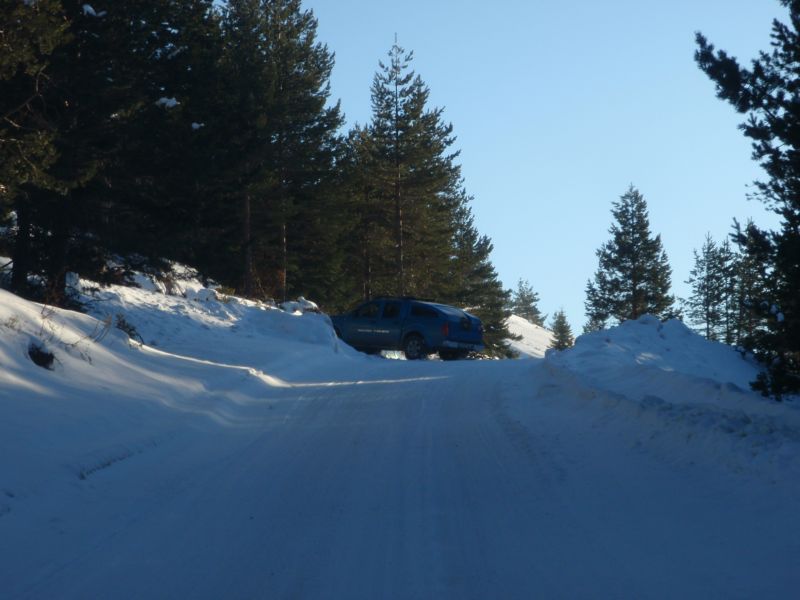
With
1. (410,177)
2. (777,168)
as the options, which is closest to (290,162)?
(410,177)

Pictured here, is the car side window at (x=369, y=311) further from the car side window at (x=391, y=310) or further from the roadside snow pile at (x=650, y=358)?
the roadside snow pile at (x=650, y=358)

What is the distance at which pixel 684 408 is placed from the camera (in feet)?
30.1

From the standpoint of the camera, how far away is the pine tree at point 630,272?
54.0 m

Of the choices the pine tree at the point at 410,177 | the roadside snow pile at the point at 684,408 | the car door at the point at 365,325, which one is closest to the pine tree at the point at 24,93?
the roadside snow pile at the point at 684,408

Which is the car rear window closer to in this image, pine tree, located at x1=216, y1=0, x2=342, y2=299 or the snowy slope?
pine tree, located at x1=216, y1=0, x2=342, y2=299

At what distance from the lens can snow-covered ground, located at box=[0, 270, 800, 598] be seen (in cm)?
500

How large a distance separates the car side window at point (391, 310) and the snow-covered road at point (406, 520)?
14.4 meters

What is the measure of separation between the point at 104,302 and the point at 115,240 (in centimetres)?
278

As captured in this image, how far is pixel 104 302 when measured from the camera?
1891cm

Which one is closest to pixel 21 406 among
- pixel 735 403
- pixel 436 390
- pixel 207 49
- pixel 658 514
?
pixel 658 514

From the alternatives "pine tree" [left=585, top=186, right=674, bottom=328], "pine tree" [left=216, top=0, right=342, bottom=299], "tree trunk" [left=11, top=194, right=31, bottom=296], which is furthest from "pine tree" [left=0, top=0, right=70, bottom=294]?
"pine tree" [left=585, top=186, right=674, bottom=328]

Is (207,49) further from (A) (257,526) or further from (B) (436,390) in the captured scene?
(A) (257,526)

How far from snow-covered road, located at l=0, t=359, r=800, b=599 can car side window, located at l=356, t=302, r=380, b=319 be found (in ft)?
49.7

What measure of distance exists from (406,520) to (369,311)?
1938cm
